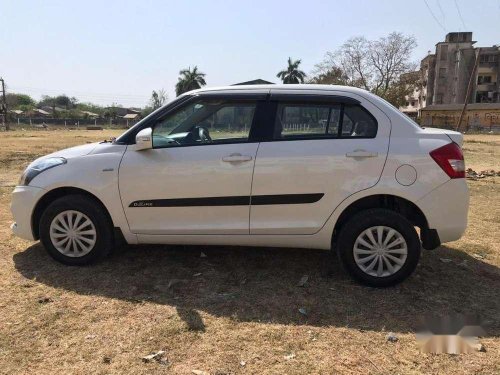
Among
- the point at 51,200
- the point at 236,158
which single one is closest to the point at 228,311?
the point at 236,158

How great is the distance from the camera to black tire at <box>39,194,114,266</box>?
14.2 feet

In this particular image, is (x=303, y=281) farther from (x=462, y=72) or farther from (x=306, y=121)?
(x=462, y=72)

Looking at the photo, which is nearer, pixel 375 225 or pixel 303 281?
pixel 375 225

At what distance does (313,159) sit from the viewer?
156 inches

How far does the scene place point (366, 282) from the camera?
13.2 ft

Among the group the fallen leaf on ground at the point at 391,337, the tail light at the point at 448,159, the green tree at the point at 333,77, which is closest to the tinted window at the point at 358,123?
the tail light at the point at 448,159

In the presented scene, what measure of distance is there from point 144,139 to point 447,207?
2.82 meters

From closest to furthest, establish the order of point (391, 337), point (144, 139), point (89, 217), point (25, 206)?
1. point (391, 337)
2. point (144, 139)
3. point (89, 217)
4. point (25, 206)

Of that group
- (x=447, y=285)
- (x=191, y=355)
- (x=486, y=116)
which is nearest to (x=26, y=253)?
(x=191, y=355)

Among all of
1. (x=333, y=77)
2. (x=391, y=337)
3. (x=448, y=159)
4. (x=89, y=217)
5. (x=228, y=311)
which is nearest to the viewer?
(x=391, y=337)

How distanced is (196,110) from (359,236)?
6.44 ft

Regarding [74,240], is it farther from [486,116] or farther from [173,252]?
[486,116]

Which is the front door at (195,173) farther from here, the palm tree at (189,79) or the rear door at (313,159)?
the palm tree at (189,79)

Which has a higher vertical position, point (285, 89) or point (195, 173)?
point (285, 89)
